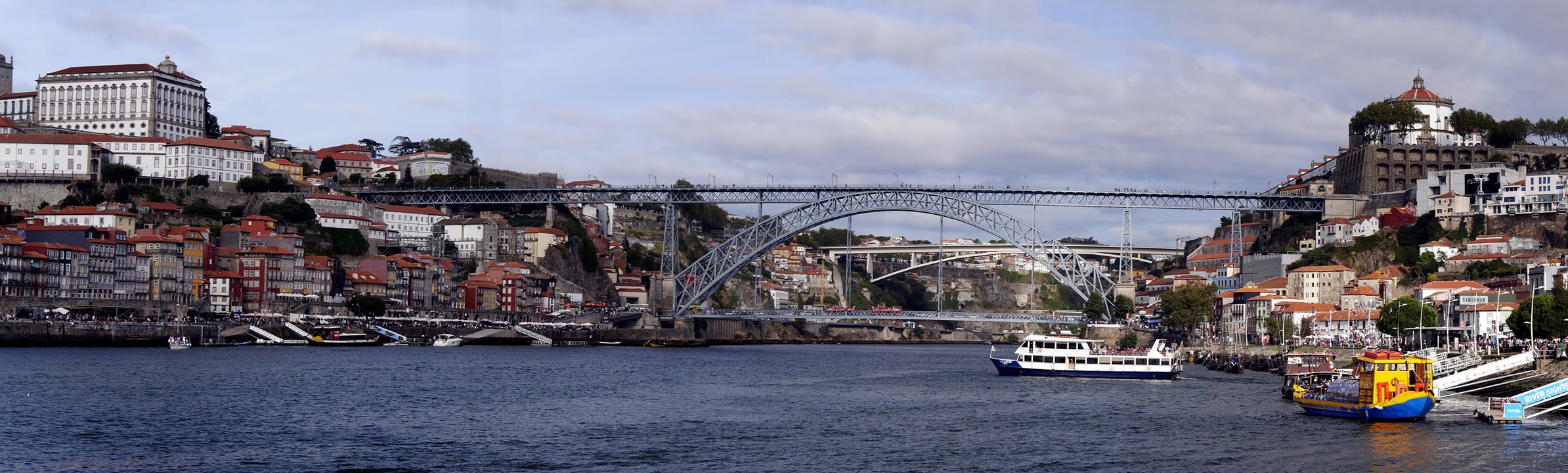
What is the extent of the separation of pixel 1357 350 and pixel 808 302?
76.6 meters

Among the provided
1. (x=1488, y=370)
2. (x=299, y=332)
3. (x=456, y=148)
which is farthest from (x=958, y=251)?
(x=1488, y=370)

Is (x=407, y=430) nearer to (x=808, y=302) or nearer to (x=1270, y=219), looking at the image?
(x=1270, y=219)

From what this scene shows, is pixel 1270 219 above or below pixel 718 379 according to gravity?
above

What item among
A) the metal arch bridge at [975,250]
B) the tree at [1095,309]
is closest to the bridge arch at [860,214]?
the tree at [1095,309]

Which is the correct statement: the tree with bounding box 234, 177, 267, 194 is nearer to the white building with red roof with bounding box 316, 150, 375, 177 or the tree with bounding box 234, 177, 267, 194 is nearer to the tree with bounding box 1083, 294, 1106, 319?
the white building with red roof with bounding box 316, 150, 375, 177

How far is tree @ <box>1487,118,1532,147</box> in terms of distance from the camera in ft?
300

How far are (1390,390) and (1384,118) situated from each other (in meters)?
61.8

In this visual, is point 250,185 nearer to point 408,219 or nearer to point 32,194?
point 408,219

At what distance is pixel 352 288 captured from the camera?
3248 inches

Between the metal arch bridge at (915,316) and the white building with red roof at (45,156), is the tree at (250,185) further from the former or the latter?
the metal arch bridge at (915,316)

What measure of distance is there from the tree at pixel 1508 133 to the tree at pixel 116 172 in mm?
75472

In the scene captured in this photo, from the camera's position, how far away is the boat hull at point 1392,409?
105 ft

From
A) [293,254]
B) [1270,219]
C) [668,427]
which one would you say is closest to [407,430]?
[668,427]

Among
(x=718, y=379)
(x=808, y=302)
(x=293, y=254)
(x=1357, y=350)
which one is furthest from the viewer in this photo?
(x=808, y=302)
